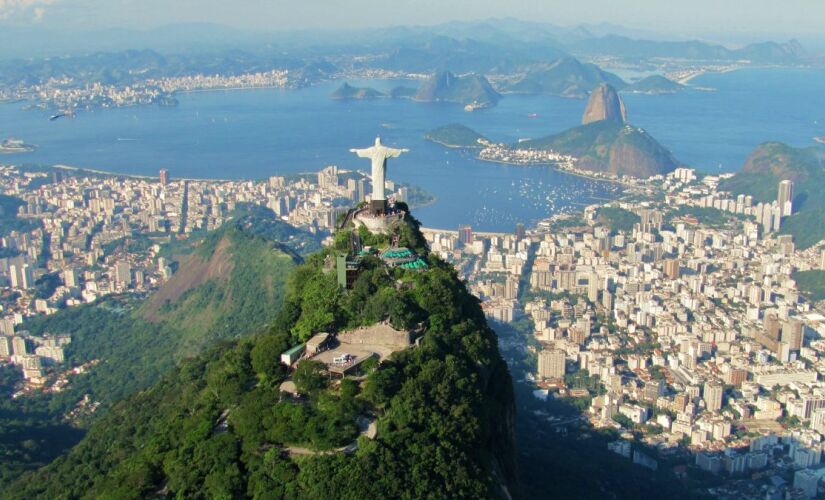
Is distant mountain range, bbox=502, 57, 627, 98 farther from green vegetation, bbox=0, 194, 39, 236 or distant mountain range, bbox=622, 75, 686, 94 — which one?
green vegetation, bbox=0, 194, 39, 236

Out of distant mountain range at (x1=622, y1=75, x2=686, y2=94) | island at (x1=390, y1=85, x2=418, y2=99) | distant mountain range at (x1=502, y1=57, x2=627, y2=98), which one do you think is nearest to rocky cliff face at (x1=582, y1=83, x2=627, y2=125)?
distant mountain range at (x1=502, y1=57, x2=627, y2=98)

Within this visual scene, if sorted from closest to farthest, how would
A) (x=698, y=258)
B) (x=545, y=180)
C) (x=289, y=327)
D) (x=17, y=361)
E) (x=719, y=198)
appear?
(x=289, y=327)
(x=17, y=361)
(x=698, y=258)
(x=719, y=198)
(x=545, y=180)

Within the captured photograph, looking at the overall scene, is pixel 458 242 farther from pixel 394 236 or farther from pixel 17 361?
pixel 394 236

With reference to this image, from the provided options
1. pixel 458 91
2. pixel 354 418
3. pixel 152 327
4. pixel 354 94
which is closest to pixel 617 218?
pixel 152 327

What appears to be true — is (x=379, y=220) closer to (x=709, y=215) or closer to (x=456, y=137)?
(x=709, y=215)

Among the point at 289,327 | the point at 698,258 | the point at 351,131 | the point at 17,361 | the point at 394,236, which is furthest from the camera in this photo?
the point at 351,131

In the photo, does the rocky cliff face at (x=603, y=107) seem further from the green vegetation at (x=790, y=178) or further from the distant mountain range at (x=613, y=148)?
the green vegetation at (x=790, y=178)

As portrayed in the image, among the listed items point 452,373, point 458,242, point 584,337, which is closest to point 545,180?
point 458,242
